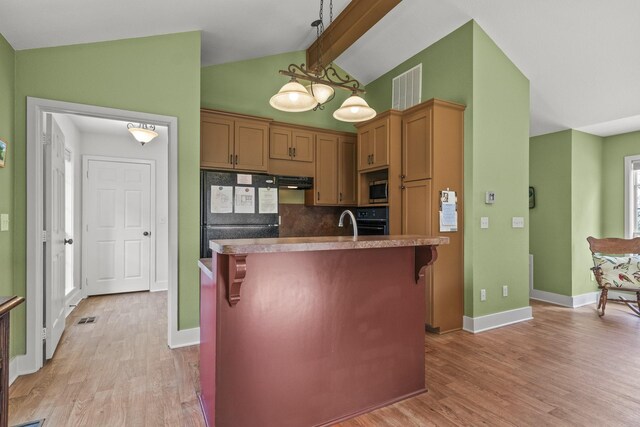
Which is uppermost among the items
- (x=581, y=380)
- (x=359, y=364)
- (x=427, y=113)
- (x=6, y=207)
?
(x=427, y=113)

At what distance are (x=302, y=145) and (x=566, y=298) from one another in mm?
4243

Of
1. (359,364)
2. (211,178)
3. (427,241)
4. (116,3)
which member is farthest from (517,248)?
(116,3)

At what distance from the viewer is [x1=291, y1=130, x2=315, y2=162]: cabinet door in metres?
4.42

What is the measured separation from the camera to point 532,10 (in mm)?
3258

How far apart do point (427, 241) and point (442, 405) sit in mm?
1067

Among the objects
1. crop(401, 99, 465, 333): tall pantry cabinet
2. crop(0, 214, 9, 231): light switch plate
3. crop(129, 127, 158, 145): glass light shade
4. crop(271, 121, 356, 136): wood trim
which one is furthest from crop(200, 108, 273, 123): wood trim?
crop(0, 214, 9, 231): light switch plate

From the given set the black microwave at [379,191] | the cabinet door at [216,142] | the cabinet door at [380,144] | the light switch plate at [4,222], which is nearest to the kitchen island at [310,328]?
the light switch plate at [4,222]

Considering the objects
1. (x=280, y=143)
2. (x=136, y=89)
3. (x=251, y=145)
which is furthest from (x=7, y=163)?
(x=280, y=143)

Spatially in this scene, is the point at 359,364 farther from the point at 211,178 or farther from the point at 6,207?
the point at 6,207

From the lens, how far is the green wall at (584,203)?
4.70 meters

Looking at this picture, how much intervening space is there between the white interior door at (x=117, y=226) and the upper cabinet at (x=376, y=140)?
3.62 meters

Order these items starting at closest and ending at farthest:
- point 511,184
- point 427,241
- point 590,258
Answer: point 427,241, point 511,184, point 590,258

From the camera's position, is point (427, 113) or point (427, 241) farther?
point (427, 113)

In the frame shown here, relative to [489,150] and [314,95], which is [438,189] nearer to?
[489,150]
